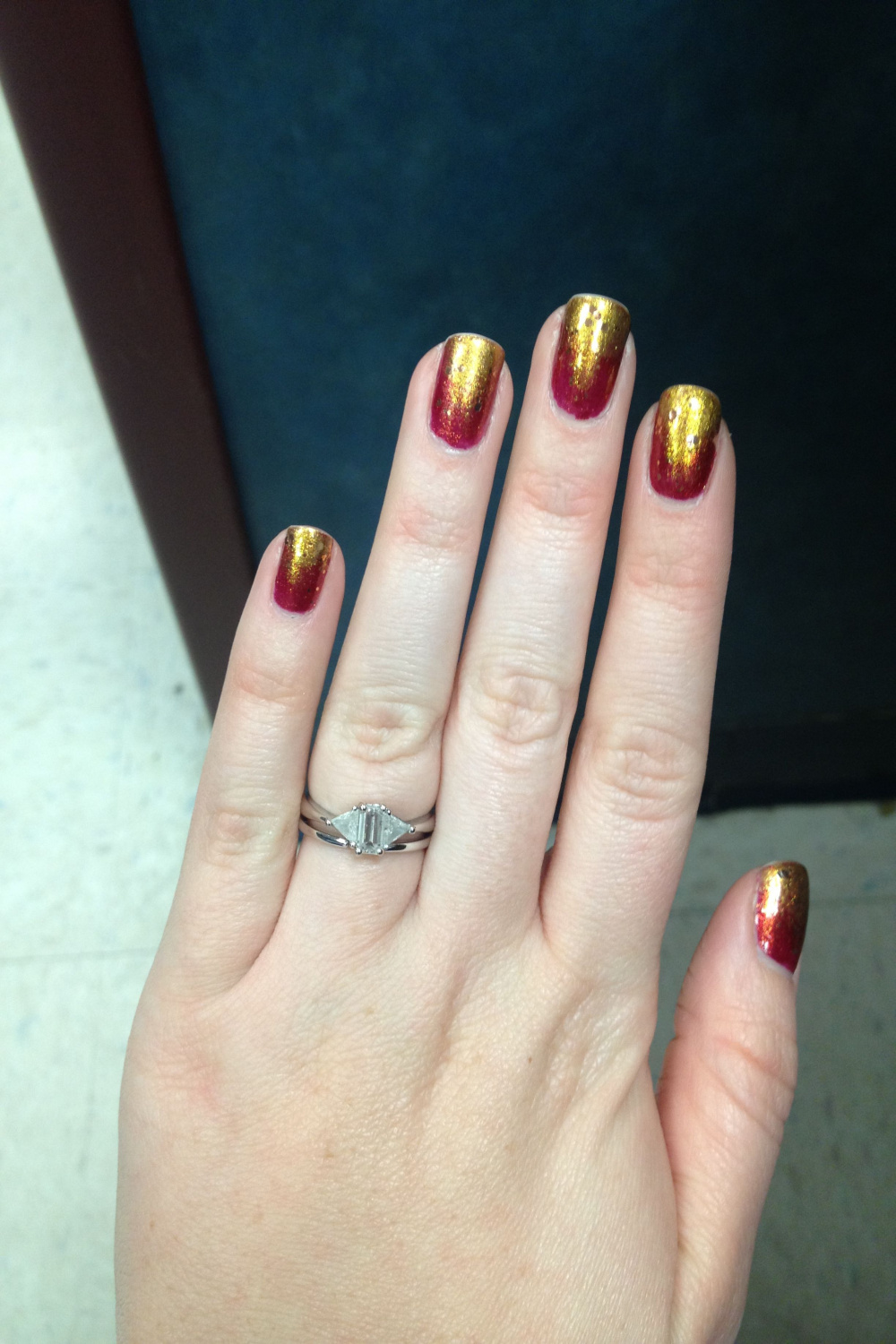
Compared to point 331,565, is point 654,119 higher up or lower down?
higher up

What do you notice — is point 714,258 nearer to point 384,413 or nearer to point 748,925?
point 384,413

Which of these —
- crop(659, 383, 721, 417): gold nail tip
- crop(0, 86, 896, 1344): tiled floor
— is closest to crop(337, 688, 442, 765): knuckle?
crop(659, 383, 721, 417): gold nail tip

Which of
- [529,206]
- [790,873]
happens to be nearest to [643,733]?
[790,873]

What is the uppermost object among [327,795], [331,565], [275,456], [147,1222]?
[275,456]

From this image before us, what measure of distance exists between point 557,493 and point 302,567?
0.50 ft

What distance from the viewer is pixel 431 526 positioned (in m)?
0.51

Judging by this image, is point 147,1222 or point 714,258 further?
point 714,258

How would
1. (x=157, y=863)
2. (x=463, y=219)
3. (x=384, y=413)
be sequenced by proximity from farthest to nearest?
1. (x=157, y=863)
2. (x=384, y=413)
3. (x=463, y=219)

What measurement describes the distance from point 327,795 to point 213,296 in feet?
1.25

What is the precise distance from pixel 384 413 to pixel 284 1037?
475mm

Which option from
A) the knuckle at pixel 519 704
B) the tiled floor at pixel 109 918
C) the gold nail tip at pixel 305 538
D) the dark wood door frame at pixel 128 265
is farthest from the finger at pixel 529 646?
the tiled floor at pixel 109 918

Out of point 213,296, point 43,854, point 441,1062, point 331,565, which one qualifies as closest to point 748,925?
point 441,1062

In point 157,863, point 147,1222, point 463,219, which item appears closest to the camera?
point 147,1222

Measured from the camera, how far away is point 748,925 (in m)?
0.56
